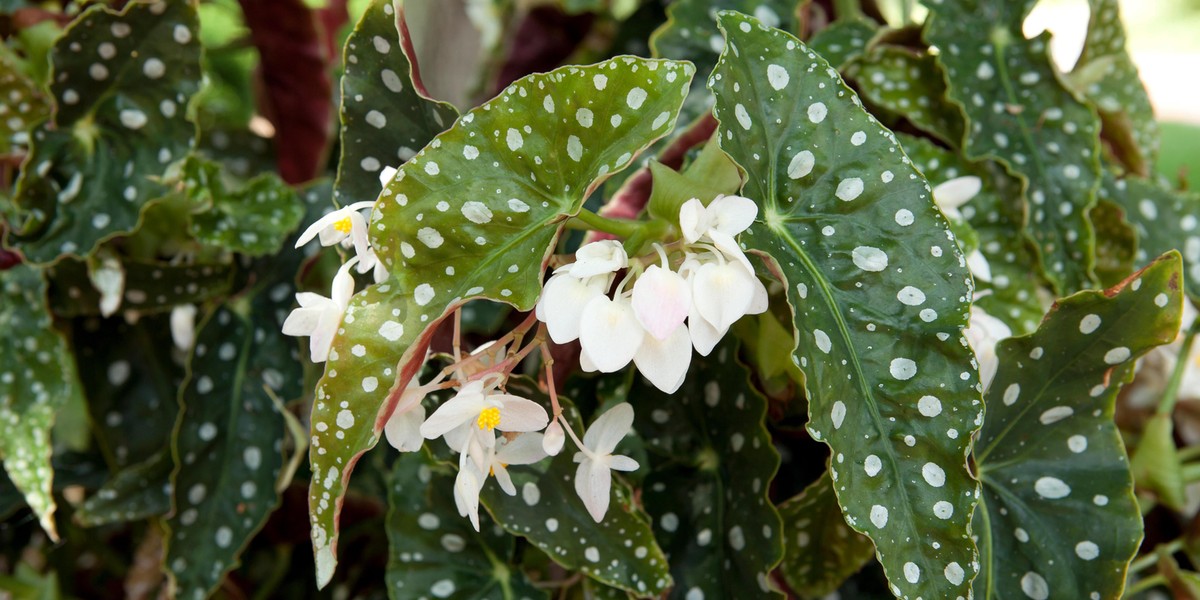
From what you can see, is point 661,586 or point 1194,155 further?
point 1194,155

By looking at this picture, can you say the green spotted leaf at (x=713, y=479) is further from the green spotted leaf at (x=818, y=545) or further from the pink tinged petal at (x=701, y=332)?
the pink tinged petal at (x=701, y=332)

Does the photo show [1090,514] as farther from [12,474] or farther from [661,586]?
[12,474]

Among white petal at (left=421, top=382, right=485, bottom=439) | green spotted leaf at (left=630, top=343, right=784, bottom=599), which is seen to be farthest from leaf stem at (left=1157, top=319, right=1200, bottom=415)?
white petal at (left=421, top=382, right=485, bottom=439)

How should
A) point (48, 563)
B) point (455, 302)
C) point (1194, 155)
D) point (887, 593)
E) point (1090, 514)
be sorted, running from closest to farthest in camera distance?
point (455, 302) < point (1090, 514) < point (887, 593) < point (48, 563) < point (1194, 155)

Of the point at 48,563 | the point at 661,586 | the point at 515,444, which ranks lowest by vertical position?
the point at 48,563

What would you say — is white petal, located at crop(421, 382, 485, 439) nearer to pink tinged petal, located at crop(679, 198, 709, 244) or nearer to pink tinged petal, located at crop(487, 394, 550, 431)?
pink tinged petal, located at crop(487, 394, 550, 431)

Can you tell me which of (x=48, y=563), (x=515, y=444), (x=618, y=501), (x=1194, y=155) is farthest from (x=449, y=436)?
(x=1194, y=155)

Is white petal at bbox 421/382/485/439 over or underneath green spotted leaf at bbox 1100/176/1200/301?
over
